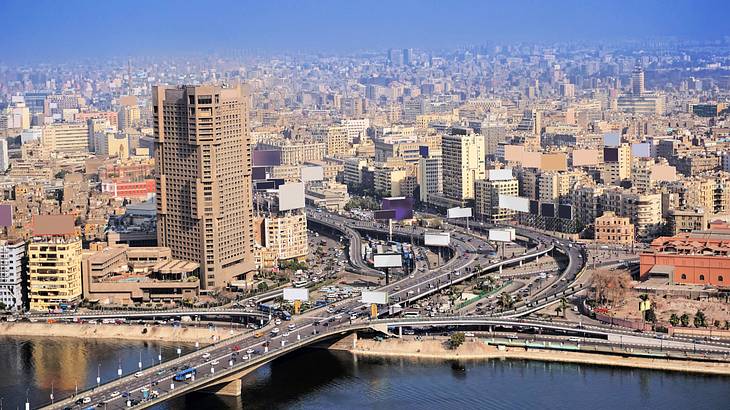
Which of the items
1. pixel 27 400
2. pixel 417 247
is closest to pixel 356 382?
pixel 27 400

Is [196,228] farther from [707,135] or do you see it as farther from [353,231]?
[707,135]

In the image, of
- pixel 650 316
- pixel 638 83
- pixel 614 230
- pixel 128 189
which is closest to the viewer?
pixel 650 316

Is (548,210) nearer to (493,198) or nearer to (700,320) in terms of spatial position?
(493,198)

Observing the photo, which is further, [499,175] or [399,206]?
[499,175]

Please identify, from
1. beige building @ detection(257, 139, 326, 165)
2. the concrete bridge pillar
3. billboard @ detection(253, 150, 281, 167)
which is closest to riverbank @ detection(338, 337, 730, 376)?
the concrete bridge pillar

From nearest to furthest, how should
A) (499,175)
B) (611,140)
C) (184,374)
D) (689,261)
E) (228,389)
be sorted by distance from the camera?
(184,374) → (228,389) → (689,261) → (499,175) → (611,140)

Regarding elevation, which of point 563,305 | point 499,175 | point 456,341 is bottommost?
point 456,341

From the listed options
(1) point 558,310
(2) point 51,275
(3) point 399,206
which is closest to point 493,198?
(3) point 399,206
